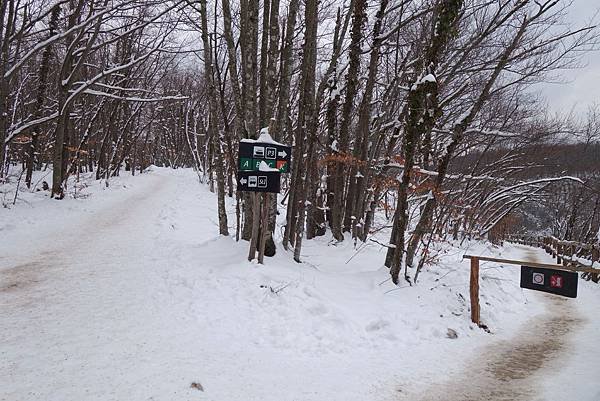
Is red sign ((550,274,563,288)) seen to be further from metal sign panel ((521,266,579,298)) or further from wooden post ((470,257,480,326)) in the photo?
wooden post ((470,257,480,326))

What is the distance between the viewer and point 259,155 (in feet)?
18.8

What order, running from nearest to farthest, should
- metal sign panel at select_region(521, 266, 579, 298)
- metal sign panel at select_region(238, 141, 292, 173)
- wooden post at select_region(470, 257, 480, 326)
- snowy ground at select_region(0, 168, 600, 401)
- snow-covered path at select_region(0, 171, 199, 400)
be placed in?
snow-covered path at select_region(0, 171, 199, 400) < snowy ground at select_region(0, 168, 600, 401) < metal sign panel at select_region(521, 266, 579, 298) < metal sign panel at select_region(238, 141, 292, 173) < wooden post at select_region(470, 257, 480, 326)

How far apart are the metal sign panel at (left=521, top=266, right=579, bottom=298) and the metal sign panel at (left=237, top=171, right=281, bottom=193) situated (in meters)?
4.03

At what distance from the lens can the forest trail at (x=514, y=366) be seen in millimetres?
4234

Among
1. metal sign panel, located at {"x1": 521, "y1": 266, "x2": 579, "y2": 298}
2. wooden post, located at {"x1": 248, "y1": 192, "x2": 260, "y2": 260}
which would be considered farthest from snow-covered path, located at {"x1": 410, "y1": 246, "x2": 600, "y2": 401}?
wooden post, located at {"x1": 248, "y1": 192, "x2": 260, "y2": 260}

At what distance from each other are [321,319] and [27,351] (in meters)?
3.37

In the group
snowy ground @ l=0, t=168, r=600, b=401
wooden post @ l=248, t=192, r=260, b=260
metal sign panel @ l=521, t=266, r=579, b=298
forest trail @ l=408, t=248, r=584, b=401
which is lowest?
forest trail @ l=408, t=248, r=584, b=401

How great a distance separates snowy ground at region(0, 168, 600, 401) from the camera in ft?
12.3

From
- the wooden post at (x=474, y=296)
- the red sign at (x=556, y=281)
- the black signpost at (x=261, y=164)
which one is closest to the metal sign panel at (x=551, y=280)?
the red sign at (x=556, y=281)

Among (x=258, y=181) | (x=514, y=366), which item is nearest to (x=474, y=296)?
(x=514, y=366)

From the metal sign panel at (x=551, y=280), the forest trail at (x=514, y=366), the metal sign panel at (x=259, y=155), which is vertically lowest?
the forest trail at (x=514, y=366)

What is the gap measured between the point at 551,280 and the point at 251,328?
4370 millimetres

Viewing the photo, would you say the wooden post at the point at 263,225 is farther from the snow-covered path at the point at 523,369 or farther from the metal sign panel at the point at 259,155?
the snow-covered path at the point at 523,369

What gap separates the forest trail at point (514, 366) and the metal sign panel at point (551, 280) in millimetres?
945
